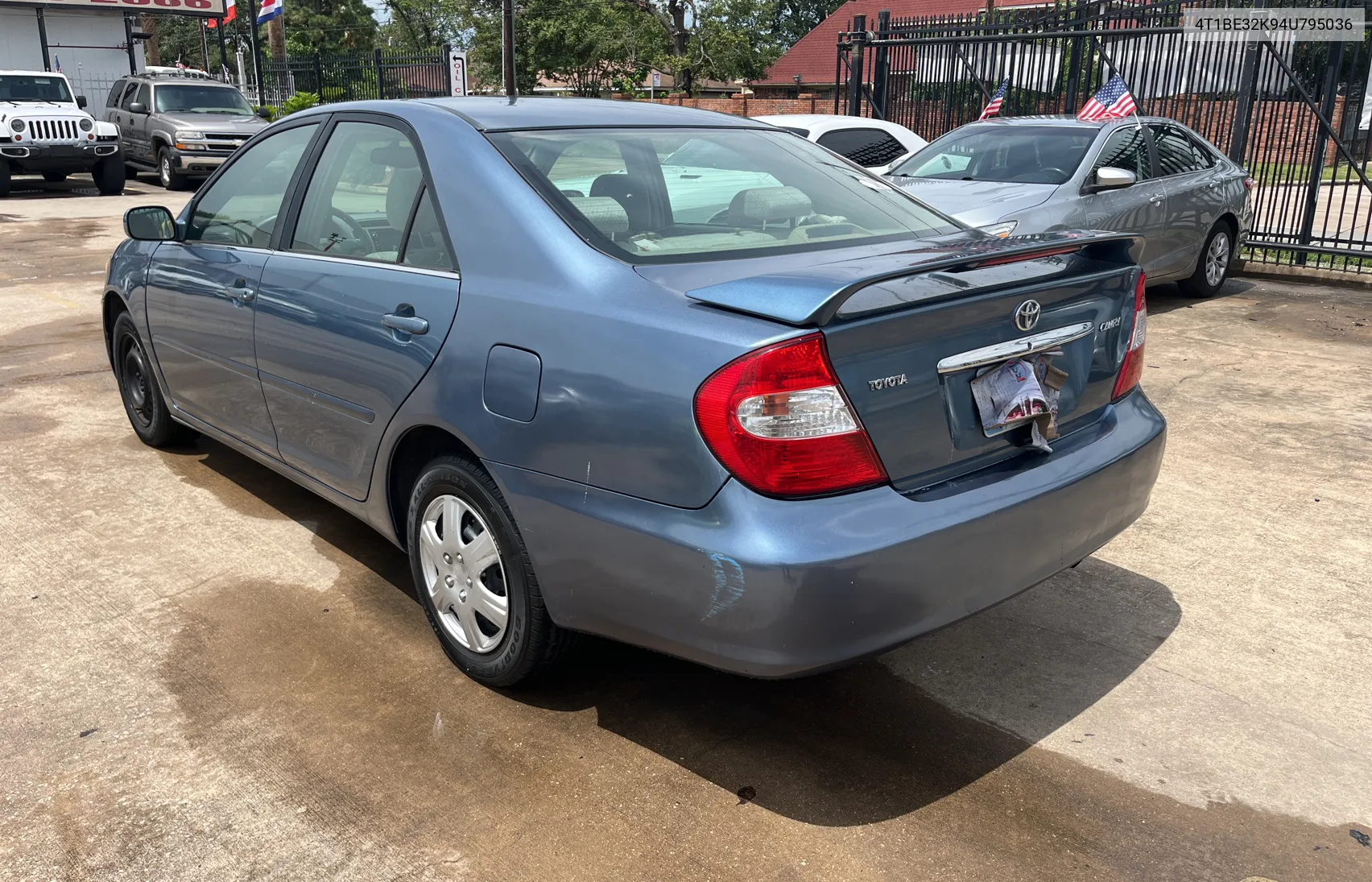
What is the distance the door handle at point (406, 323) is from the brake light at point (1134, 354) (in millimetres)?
1989

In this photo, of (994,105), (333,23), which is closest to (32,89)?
(994,105)

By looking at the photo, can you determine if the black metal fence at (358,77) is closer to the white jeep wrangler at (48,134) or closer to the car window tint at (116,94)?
the car window tint at (116,94)

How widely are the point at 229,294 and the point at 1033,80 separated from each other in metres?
12.1

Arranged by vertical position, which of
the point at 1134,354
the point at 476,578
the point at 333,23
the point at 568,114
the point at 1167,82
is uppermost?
the point at 333,23

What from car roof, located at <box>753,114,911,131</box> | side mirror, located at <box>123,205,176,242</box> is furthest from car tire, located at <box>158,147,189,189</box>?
side mirror, located at <box>123,205,176,242</box>

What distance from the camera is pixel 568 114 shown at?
11.7 ft

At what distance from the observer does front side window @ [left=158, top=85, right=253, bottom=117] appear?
20.5 m

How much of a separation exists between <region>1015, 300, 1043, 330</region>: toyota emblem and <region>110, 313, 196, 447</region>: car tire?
153 inches

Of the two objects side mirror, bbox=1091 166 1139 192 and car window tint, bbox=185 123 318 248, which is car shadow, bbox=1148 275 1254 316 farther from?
Answer: car window tint, bbox=185 123 318 248

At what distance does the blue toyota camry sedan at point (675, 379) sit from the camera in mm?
2441

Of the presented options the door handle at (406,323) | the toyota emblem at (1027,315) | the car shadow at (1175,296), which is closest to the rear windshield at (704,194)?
the door handle at (406,323)

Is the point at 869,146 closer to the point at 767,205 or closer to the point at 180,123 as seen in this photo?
the point at 767,205

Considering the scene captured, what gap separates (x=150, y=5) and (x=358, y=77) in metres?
5.53

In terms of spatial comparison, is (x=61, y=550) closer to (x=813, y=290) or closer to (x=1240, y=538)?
(x=813, y=290)
